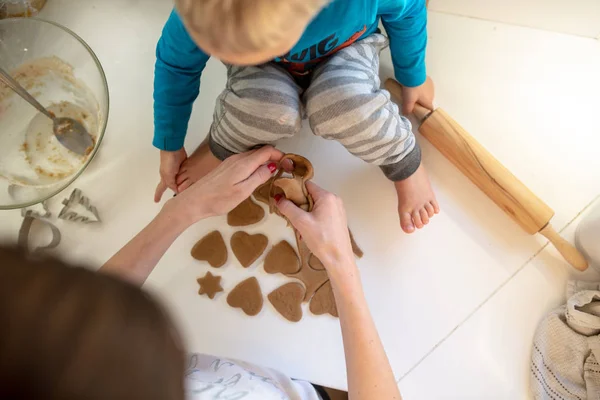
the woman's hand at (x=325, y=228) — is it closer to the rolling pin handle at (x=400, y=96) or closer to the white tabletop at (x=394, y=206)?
the white tabletop at (x=394, y=206)

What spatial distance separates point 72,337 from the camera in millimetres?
260

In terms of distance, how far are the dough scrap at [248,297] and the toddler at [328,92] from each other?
0.79ft

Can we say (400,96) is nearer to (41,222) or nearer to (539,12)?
(539,12)

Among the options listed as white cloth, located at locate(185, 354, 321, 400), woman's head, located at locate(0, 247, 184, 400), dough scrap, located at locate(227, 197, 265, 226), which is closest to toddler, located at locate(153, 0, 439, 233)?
dough scrap, located at locate(227, 197, 265, 226)

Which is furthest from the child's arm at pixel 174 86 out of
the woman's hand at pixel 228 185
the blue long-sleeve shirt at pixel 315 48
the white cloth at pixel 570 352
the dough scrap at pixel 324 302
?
the white cloth at pixel 570 352

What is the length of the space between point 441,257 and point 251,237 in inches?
13.9

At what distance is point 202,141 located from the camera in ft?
3.09

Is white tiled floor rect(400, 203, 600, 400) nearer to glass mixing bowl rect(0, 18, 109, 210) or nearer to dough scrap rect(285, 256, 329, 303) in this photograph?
dough scrap rect(285, 256, 329, 303)

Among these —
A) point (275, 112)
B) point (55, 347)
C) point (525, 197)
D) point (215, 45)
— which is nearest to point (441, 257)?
point (525, 197)

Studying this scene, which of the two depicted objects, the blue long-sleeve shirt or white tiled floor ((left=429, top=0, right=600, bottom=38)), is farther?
white tiled floor ((left=429, top=0, right=600, bottom=38))

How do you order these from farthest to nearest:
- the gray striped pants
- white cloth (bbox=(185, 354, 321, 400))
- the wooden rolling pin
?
the wooden rolling pin
the gray striped pants
white cloth (bbox=(185, 354, 321, 400))

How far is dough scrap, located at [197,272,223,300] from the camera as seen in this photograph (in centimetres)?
89

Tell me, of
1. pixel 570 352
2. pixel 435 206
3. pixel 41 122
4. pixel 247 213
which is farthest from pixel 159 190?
pixel 570 352

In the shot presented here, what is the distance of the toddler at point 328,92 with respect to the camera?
0.71 meters
